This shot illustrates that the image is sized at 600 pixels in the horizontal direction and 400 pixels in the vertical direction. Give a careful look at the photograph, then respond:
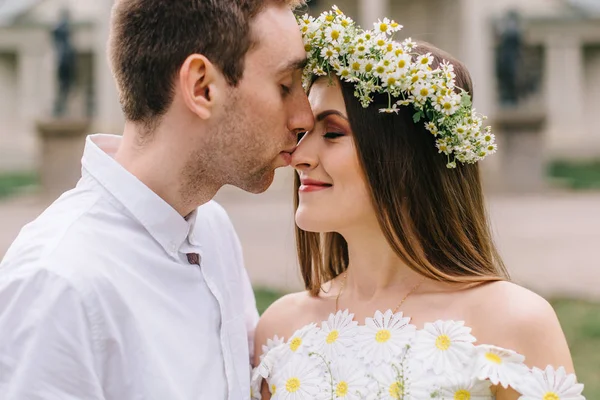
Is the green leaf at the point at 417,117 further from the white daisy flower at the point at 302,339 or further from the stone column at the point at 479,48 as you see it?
the stone column at the point at 479,48

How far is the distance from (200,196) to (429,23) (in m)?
26.3

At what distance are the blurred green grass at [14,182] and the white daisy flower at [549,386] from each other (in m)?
18.3

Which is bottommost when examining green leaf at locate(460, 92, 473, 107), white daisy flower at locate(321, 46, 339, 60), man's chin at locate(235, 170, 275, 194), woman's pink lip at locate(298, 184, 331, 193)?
woman's pink lip at locate(298, 184, 331, 193)

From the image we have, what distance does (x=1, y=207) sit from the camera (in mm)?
16750

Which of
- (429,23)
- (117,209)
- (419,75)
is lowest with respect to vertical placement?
(117,209)

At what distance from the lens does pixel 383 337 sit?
2682 millimetres

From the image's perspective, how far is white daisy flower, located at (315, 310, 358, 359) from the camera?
8.98 feet

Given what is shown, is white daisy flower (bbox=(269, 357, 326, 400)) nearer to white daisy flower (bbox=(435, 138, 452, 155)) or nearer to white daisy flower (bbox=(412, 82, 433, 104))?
white daisy flower (bbox=(435, 138, 452, 155))

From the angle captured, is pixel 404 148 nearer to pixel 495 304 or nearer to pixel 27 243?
pixel 495 304

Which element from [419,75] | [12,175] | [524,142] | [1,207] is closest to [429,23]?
[524,142]

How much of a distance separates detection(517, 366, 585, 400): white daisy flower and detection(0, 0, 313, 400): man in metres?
0.87

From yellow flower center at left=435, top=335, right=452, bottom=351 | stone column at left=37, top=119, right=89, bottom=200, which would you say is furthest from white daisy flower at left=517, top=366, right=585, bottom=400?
stone column at left=37, top=119, right=89, bottom=200

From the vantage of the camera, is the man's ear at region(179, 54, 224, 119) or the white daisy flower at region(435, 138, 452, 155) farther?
the white daisy flower at region(435, 138, 452, 155)

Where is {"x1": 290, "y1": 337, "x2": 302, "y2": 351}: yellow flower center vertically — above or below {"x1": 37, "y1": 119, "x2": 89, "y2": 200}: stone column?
below
